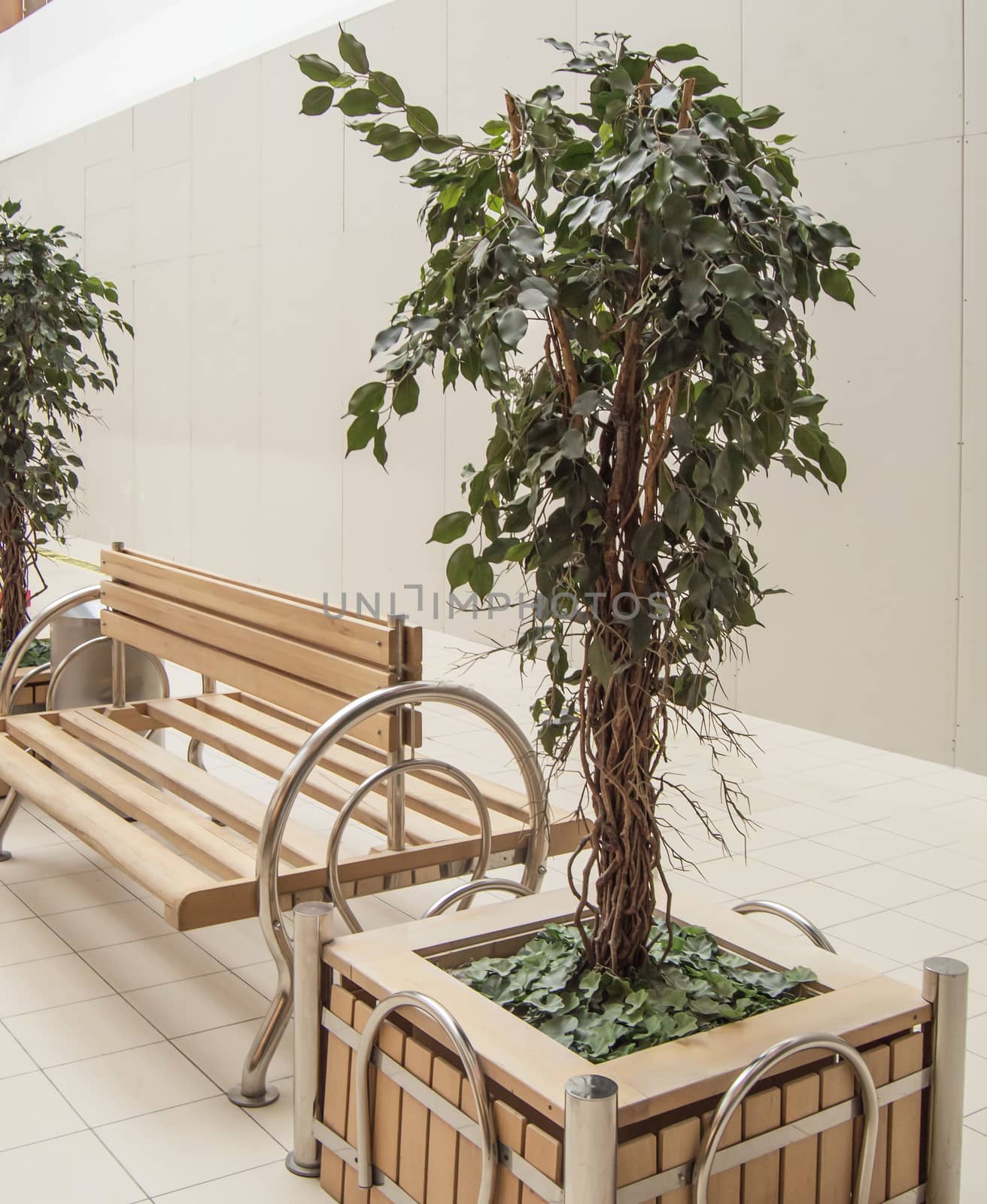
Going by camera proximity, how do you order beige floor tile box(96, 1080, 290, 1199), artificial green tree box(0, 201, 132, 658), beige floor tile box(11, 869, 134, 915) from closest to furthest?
beige floor tile box(96, 1080, 290, 1199) → beige floor tile box(11, 869, 134, 915) → artificial green tree box(0, 201, 132, 658)

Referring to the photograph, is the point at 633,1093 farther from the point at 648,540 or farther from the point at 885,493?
the point at 885,493

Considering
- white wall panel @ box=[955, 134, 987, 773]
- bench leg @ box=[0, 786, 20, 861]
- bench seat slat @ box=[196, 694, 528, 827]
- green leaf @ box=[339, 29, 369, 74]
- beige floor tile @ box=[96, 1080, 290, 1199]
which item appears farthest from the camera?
white wall panel @ box=[955, 134, 987, 773]

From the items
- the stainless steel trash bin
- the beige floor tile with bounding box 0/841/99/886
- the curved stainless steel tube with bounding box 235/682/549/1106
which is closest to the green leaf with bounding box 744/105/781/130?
the curved stainless steel tube with bounding box 235/682/549/1106

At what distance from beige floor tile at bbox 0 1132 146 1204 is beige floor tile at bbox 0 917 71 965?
85 centimetres

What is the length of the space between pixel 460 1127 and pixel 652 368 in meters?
1.05

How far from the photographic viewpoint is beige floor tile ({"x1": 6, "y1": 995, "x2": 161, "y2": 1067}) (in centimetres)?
263

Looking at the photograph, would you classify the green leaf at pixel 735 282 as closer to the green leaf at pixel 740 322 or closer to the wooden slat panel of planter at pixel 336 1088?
the green leaf at pixel 740 322

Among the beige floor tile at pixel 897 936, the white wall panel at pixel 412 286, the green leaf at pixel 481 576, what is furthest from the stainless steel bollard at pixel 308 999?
the white wall panel at pixel 412 286

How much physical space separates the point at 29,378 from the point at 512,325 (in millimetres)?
3455

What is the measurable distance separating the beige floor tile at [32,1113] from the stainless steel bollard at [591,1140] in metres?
1.18

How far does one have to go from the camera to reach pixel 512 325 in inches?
62.4

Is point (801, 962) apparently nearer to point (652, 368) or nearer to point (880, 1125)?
point (880, 1125)

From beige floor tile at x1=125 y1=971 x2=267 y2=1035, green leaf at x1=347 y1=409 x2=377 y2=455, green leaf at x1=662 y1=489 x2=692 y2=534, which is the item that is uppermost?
green leaf at x1=347 y1=409 x2=377 y2=455

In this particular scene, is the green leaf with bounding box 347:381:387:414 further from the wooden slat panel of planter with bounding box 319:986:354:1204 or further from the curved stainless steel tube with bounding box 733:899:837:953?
the curved stainless steel tube with bounding box 733:899:837:953
